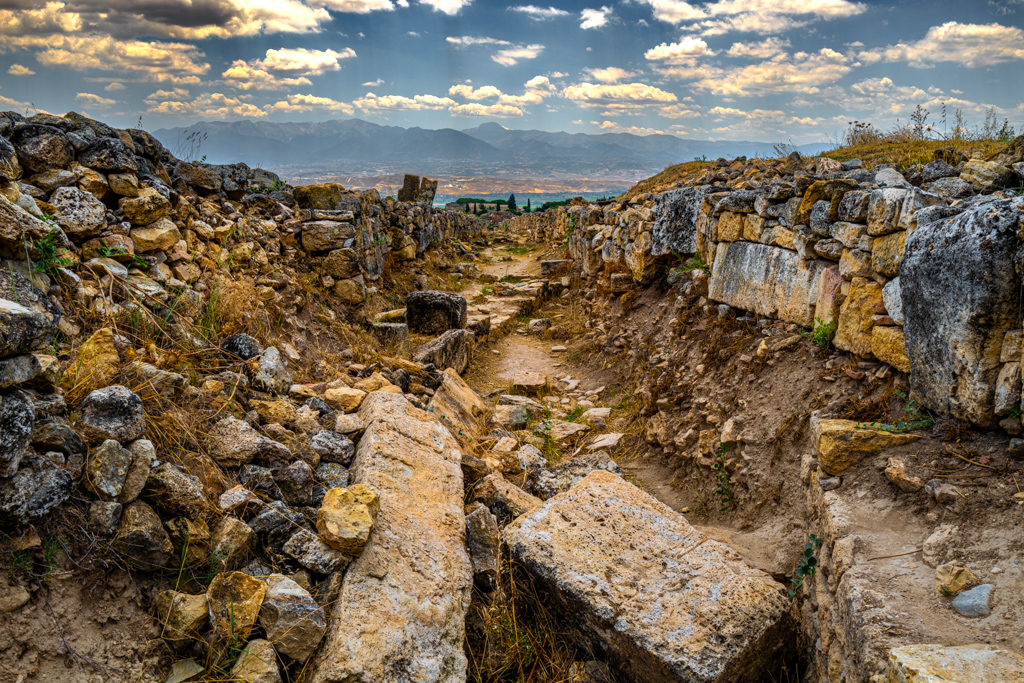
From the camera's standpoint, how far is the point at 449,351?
782 centimetres

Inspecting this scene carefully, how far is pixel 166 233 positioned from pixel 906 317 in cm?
548

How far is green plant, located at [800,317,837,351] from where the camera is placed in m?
4.22

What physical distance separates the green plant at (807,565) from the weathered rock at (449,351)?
4949mm

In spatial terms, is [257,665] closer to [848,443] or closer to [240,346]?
[240,346]

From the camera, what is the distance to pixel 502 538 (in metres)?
3.35

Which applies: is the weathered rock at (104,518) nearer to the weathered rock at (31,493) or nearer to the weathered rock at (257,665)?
the weathered rock at (31,493)

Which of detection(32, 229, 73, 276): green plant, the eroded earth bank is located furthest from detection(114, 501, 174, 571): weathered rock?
detection(32, 229, 73, 276): green plant

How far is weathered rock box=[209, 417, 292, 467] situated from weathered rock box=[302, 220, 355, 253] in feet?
14.5

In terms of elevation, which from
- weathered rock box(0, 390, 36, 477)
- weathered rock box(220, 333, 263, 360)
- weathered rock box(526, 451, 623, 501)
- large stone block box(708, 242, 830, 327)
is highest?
large stone block box(708, 242, 830, 327)

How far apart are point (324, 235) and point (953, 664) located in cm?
712

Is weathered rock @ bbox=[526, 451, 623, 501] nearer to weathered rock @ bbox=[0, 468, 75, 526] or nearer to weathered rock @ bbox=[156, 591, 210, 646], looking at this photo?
weathered rock @ bbox=[156, 591, 210, 646]

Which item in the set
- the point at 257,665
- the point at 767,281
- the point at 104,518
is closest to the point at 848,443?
the point at 767,281

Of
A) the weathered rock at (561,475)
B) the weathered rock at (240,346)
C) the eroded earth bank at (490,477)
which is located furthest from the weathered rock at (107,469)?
the weathered rock at (561,475)

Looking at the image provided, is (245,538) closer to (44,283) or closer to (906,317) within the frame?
(44,283)
